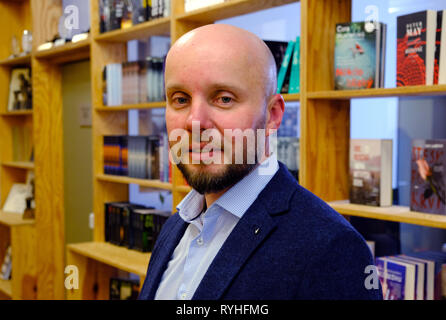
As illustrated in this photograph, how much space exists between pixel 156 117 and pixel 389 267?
1.89 m

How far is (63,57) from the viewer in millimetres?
3648

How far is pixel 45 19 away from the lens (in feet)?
12.1

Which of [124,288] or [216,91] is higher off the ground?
[216,91]

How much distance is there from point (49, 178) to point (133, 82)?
4.63 ft

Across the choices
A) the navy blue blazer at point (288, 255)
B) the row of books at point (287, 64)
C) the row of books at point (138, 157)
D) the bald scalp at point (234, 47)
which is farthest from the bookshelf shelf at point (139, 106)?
the navy blue blazer at point (288, 255)

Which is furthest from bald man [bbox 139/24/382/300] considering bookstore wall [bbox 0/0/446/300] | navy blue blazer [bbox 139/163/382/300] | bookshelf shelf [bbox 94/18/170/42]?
bookshelf shelf [bbox 94/18/170/42]

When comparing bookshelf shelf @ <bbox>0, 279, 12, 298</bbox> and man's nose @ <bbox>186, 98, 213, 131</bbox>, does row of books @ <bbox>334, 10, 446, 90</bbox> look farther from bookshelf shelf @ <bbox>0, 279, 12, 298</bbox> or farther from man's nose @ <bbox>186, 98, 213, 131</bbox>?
bookshelf shelf @ <bbox>0, 279, 12, 298</bbox>

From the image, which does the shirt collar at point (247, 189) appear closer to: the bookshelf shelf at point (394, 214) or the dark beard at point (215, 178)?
the dark beard at point (215, 178)

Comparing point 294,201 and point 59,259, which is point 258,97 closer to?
point 294,201

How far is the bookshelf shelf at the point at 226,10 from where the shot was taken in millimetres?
2127

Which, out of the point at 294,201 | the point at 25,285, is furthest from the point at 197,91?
→ the point at 25,285

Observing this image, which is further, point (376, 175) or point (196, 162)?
point (376, 175)

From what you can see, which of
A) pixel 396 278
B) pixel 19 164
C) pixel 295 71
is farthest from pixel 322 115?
pixel 19 164

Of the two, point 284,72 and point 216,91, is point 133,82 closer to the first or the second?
point 284,72
